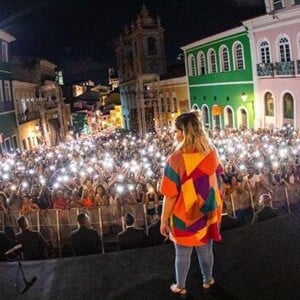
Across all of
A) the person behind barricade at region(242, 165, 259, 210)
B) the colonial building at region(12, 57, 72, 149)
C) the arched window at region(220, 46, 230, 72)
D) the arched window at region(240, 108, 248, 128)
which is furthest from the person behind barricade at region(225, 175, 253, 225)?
the colonial building at region(12, 57, 72, 149)

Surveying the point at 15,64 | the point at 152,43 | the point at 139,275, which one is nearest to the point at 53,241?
the point at 139,275

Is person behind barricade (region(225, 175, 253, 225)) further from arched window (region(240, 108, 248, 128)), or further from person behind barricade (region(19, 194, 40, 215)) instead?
arched window (region(240, 108, 248, 128))

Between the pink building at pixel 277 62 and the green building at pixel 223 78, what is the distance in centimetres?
107

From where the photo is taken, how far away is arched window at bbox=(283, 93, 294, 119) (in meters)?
25.7

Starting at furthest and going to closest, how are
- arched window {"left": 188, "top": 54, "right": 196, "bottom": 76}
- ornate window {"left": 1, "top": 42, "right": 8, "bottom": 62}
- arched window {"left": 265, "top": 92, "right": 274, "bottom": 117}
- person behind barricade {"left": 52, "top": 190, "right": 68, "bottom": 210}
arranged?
arched window {"left": 188, "top": 54, "right": 196, "bottom": 76} → ornate window {"left": 1, "top": 42, "right": 8, "bottom": 62} → arched window {"left": 265, "top": 92, "right": 274, "bottom": 117} → person behind barricade {"left": 52, "top": 190, "right": 68, "bottom": 210}

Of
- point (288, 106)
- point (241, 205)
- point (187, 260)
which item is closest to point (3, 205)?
point (241, 205)

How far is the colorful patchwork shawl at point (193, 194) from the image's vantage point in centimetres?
469

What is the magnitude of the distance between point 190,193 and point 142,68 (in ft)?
179

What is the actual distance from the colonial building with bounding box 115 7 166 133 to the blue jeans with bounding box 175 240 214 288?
43829mm

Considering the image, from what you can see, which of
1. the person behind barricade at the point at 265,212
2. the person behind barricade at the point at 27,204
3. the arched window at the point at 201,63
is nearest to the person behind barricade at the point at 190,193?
the person behind barricade at the point at 265,212

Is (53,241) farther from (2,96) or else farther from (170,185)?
(2,96)

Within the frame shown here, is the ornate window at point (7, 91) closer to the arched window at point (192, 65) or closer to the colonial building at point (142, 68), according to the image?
the colonial building at point (142, 68)

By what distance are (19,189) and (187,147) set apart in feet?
30.0

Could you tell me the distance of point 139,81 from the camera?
5569 cm
